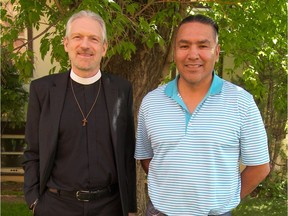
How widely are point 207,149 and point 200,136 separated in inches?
3.3

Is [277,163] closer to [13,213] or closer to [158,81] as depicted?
[158,81]

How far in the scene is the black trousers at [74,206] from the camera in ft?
8.14

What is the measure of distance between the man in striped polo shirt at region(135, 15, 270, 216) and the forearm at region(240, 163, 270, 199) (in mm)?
11

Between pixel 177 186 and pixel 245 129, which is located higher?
pixel 245 129

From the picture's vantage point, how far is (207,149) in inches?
83.8

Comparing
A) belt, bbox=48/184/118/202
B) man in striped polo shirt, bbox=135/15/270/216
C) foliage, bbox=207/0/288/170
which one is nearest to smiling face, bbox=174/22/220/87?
man in striped polo shirt, bbox=135/15/270/216

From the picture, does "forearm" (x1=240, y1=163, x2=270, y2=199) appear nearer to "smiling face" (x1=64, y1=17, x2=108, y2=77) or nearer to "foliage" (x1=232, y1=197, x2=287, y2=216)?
"smiling face" (x1=64, y1=17, x2=108, y2=77)

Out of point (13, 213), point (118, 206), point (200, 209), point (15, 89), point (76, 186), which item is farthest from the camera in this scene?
point (15, 89)

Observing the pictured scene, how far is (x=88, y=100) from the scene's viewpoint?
2.57 metres

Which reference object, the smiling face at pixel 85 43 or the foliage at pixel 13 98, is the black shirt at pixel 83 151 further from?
the foliage at pixel 13 98

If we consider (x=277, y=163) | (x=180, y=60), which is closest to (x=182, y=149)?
(x=180, y=60)

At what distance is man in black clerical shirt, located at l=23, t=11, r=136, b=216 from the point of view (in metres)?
2.46

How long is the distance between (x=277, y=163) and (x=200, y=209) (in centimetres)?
678

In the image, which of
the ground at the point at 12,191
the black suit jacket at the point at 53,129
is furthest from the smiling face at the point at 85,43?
the ground at the point at 12,191
